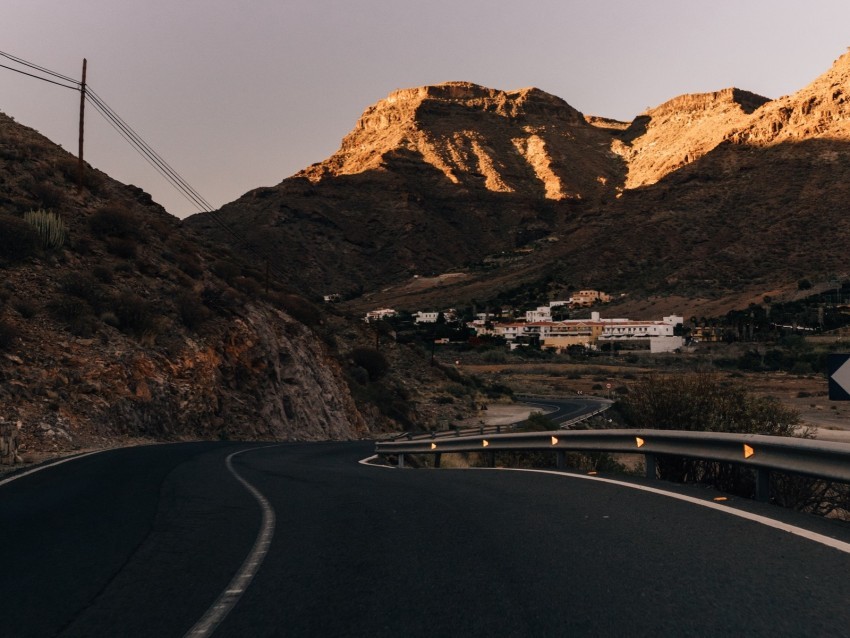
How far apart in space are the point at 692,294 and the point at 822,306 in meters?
20.8

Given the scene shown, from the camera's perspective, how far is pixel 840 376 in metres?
7.62

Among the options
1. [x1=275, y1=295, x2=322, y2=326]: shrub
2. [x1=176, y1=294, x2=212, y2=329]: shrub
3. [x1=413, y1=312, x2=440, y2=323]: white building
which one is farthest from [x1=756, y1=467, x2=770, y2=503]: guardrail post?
[x1=413, y1=312, x2=440, y2=323]: white building

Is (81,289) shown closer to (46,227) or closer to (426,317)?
(46,227)

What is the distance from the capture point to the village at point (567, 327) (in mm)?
110625

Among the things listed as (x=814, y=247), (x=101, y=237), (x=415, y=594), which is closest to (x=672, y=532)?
(x=415, y=594)

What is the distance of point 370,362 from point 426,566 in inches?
1817

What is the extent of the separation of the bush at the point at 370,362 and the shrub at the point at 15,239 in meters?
24.6

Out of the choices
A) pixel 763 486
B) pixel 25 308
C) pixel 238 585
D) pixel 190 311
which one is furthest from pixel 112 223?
pixel 238 585

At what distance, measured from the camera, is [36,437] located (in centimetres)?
1995

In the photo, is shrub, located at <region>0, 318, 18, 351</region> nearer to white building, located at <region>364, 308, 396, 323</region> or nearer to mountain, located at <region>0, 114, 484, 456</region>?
mountain, located at <region>0, 114, 484, 456</region>

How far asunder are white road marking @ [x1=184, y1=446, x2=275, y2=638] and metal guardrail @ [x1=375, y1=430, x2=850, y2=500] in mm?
4751

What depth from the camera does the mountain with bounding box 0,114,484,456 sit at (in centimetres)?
2378

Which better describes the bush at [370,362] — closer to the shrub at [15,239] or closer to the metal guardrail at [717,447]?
the shrub at [15,239]

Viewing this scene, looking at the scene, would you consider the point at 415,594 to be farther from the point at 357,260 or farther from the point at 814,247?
the point at 357,260
